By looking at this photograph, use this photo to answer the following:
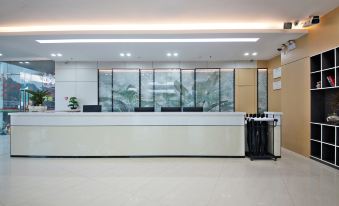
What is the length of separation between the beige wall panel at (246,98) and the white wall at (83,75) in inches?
41.4

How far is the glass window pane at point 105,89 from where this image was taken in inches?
423

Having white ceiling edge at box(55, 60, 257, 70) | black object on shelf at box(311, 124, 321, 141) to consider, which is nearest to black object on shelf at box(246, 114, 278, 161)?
black object on shelf at box(311, 124, 321, 141)

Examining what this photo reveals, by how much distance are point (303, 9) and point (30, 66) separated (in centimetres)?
1065

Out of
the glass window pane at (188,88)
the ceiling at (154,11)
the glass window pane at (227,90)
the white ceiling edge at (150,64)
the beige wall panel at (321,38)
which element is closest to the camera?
the ceiling at (154,11)

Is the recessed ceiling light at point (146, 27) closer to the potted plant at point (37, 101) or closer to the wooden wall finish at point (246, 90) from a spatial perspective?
the potted plant at point (37, 101)

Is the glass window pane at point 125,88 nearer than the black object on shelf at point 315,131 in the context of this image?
No

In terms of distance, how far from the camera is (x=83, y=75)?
10602 mm

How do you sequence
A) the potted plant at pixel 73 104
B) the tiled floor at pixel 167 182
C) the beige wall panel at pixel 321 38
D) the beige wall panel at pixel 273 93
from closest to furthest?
the tiled floor at pixel 167 182
the beige wall panel at pixel 321 38
the beige wall panel at pixel 273 93
the potted plant at pixel 73 104

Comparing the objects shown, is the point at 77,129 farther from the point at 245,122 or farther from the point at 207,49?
the point at 207,49

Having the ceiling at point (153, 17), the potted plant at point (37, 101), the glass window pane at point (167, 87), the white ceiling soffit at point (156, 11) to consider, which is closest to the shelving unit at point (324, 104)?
the ceiling at point (153, 17)

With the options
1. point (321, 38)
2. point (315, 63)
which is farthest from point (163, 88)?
point (321, 38)

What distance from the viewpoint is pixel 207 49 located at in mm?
8172

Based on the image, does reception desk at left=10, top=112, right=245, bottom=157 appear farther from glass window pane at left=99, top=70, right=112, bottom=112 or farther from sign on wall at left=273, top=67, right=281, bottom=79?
glass window pane at left=99, top=70, right=112, bottom=112

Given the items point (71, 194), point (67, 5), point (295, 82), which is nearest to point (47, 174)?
point (71, 194)
